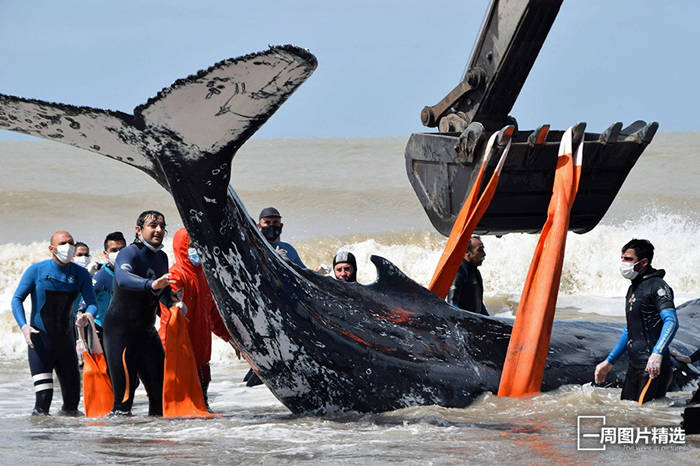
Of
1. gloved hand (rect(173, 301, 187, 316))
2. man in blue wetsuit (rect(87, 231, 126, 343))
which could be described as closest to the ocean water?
gloved hand (rect(173, 301, 187, 316))

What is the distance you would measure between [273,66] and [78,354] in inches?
153

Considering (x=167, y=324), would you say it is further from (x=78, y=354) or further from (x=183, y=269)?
(x=78, y=354)

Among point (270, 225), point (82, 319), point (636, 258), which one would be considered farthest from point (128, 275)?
point (636, 258)

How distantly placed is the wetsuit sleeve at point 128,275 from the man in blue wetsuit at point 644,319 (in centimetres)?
350

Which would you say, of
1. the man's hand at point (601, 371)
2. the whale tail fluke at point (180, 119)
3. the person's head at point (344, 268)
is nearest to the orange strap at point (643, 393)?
the man's hand at point (601, 371)

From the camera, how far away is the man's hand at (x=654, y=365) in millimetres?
6793

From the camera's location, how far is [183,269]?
7.70 metres

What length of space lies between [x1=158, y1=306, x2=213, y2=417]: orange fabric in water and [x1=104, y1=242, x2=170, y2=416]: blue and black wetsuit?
214mm

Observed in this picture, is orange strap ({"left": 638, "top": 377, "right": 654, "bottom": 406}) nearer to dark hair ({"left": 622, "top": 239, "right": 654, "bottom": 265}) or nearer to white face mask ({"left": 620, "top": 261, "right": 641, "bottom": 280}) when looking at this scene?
white face mask ({"left": 620, "top": 261, "right": 641, "bottom": 280})

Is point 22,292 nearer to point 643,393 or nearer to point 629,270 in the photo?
point 629,270

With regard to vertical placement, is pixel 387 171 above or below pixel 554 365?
above

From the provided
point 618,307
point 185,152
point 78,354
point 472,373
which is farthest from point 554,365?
point 618,307

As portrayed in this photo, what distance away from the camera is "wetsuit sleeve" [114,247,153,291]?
7.41 metres

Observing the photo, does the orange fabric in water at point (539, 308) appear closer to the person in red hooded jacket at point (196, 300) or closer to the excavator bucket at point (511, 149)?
the excavator bucket at point (511, 149)
